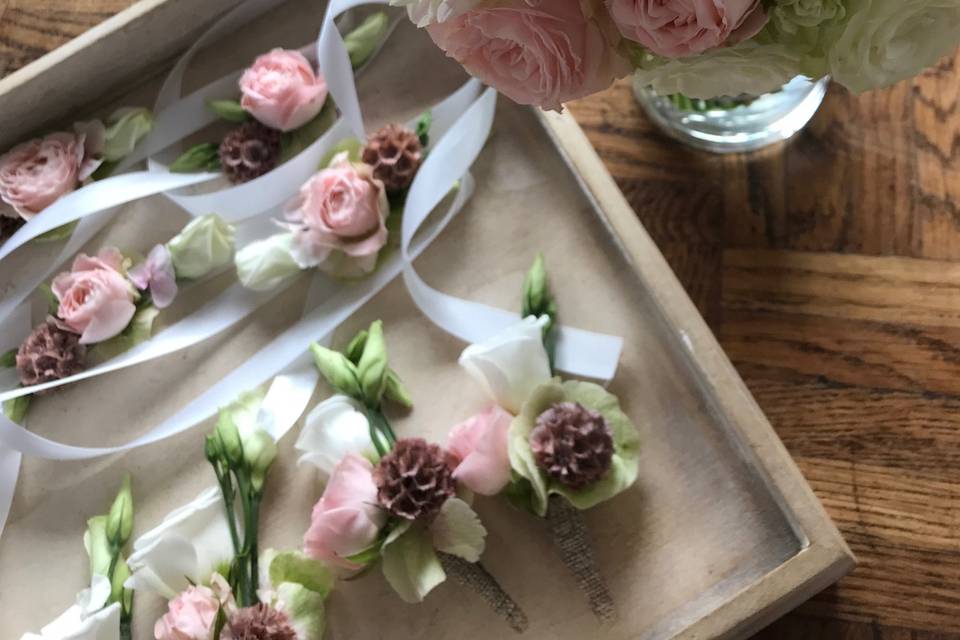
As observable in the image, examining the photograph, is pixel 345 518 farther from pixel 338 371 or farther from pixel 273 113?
pixel 273 113

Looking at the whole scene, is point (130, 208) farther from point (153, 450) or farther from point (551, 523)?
point (551, 523)

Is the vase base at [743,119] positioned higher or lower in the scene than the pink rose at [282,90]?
lower

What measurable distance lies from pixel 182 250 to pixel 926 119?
1.64 ft

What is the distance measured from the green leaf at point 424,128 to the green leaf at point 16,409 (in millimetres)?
296

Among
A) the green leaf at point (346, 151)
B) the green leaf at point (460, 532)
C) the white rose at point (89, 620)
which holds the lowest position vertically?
the white rose at point (89, 620)

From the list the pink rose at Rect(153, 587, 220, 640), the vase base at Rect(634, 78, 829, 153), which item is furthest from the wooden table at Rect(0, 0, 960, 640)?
the pink rose at Rect(153, 587, 220, 640)

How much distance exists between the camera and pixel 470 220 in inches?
23.0

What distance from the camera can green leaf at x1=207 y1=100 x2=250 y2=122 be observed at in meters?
0.62

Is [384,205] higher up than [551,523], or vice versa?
[384,205]

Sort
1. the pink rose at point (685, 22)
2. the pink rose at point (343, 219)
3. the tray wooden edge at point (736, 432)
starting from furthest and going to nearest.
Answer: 1. the pink rose at point (343, 219)
2. the tray wooden edge at point (736, 432)
3. the pink rose at point (685, 22)

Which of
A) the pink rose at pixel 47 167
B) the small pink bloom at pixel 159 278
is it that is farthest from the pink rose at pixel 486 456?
the pink rose at pixel 47 167

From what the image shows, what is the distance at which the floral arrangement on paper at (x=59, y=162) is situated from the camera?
59 centimetres

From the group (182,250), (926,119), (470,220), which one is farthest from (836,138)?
(182,250)

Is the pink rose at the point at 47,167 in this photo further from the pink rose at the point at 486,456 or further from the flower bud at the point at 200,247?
the pink rose at the point at 486,456
